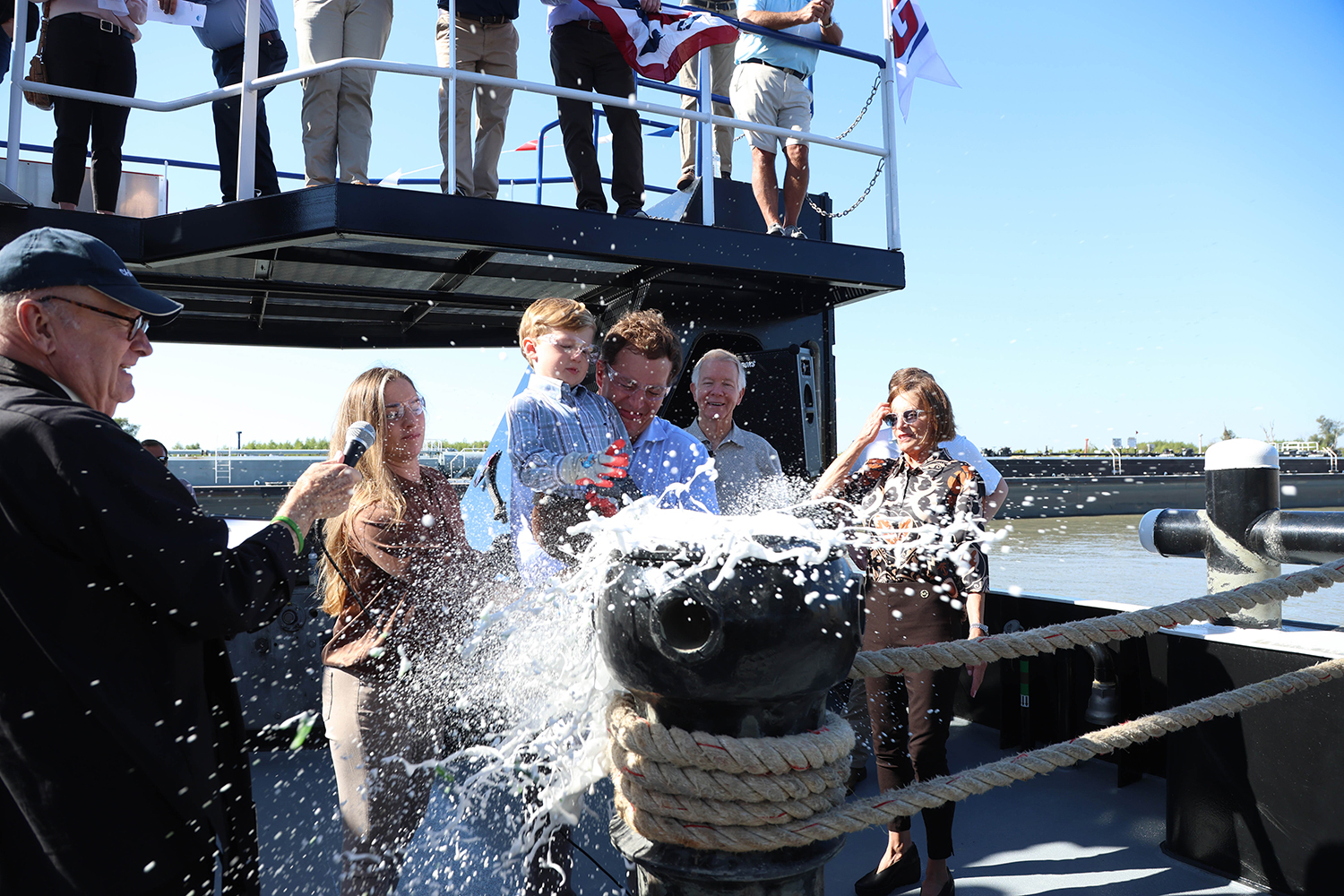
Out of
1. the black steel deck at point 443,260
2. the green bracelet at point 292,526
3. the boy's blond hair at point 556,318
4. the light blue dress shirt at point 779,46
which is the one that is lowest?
the green bracelet at point 292,526

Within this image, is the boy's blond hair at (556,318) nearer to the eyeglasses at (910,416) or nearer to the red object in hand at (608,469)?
the red object in hand at (608,469)

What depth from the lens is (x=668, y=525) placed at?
1094 mm

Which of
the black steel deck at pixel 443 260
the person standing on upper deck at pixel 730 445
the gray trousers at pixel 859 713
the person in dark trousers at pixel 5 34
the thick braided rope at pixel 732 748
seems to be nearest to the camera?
the thick braided rope at pixel 732 748

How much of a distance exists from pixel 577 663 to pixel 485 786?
8.47 ft

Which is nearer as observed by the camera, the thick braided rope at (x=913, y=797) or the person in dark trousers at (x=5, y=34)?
the thick braided rope at (x=913, y=797)

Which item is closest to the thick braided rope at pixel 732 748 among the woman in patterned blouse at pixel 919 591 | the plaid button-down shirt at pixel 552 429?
Result: the plaid button-down shirt at pixel 552 429

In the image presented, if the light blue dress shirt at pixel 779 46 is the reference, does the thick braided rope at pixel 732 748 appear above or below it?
below

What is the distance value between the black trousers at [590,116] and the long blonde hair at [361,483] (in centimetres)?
226

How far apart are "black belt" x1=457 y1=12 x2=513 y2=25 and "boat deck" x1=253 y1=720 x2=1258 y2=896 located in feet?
13.3

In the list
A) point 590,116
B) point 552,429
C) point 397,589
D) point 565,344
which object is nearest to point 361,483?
point 397,589

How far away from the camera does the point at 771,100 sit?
5.04 meters

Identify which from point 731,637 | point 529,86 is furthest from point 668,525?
point 529,86

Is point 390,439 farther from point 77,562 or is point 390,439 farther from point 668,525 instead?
point 668,525

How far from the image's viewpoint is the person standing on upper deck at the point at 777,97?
5000 mm
